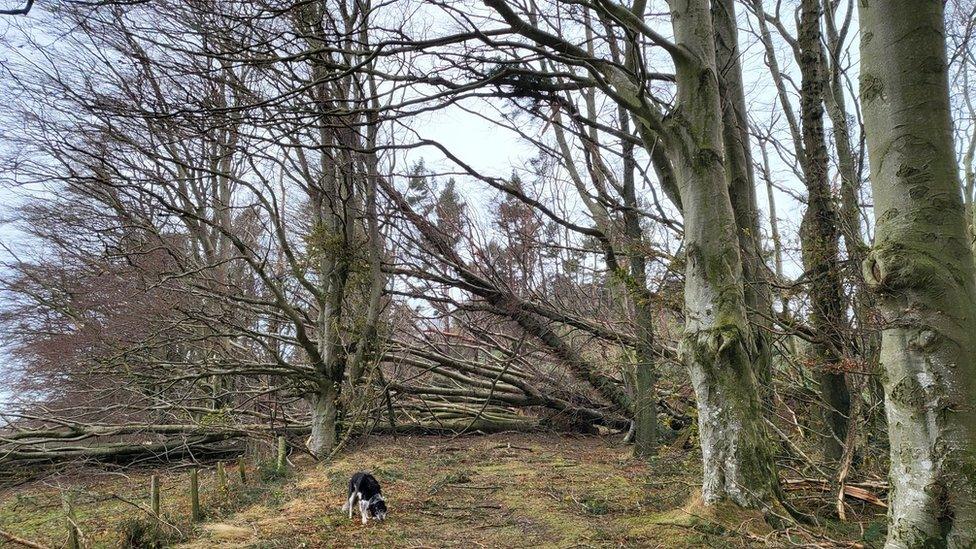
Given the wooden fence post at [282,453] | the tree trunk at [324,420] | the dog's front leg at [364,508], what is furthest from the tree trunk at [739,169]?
the wooden fence post at [282,453]

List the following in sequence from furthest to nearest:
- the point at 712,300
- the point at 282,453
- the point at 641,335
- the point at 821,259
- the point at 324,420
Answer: the point at 324,420 < the point at 282,453 < the point at 641,335 < the point at 821,259 < the point at 712,300

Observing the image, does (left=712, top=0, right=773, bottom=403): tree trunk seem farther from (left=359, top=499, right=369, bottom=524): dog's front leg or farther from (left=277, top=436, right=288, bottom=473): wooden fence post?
(left=277, top=436, right=288, bottom=473): wooden fence post

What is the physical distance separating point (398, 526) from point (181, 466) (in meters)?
7.86

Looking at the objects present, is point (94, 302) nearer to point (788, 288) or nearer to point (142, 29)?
point (142, 29)

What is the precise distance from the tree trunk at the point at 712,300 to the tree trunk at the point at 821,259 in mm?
1086

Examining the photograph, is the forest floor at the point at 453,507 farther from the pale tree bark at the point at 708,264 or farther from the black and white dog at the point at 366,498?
the pale tree bark at the point at 708,264

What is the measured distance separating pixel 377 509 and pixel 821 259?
493 cm

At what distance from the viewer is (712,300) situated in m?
4.40

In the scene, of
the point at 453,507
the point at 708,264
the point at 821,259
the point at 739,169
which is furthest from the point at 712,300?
the point at 453,507

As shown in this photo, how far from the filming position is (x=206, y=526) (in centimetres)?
579

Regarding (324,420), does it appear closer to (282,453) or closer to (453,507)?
(282,453)

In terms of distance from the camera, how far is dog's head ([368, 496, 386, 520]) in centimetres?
546

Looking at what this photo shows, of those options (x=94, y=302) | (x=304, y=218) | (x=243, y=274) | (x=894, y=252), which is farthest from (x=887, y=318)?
(x=243, y=274)

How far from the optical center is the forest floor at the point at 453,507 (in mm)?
4191
